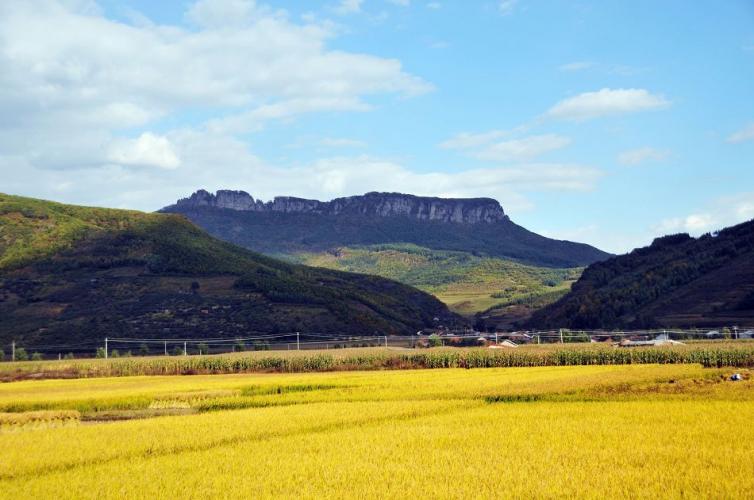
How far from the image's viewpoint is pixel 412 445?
24.0m

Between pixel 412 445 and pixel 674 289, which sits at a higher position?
pixel 674 289

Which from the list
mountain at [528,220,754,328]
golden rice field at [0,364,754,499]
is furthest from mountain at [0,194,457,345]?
golden rice field at [0,364,754,499]

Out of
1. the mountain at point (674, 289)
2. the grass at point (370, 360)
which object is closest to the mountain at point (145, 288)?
the mountain at point (674, 289)

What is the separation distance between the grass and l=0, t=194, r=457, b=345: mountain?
137 feet

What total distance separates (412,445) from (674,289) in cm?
11497

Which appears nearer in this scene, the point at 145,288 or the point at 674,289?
the point at 674,289

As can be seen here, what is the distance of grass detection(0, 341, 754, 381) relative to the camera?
62938 millimetres

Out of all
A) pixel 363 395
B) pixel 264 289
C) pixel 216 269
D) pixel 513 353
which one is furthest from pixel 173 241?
pixel 363 395

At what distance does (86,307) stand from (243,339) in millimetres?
30323

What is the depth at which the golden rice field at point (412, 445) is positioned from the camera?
18312 millimetres

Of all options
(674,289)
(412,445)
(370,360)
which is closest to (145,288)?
(370,360)

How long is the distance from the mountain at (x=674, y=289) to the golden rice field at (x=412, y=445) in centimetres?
7498

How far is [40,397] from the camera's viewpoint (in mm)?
46688

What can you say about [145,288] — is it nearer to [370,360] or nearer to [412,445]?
[370,360]
